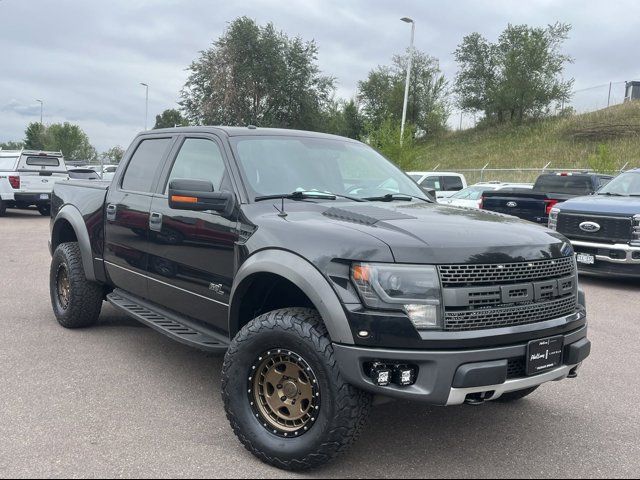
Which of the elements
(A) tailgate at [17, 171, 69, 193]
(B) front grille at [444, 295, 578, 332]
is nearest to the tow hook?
(B) front grille at [444, 295, 578, 332]

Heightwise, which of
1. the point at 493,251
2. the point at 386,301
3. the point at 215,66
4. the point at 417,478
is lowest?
the point at 417,478

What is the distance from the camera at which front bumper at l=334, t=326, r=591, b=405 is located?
9.87 feet

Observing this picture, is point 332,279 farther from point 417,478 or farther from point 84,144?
point 84,144

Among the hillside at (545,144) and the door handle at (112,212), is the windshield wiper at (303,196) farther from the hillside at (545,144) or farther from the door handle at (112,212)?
the hillside at (545,144)

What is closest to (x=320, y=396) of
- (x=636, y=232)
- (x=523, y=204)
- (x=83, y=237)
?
(x=83, y=237)

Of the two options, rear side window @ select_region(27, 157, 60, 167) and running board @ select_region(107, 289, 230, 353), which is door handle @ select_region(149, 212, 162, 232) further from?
rear side window @ select_region(27, 157, 60, 167)

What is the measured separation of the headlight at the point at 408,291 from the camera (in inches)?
121

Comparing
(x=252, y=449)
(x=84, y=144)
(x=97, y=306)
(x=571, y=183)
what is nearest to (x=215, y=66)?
(x=571, y=183)

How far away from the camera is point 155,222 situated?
15.4ft

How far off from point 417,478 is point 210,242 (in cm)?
186

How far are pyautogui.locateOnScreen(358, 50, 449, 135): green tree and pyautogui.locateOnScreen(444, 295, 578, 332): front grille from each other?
50135 mm

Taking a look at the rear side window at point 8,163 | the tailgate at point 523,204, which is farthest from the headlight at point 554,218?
the rear side window at point 8,163

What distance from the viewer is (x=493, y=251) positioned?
127 inches

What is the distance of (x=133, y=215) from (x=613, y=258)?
7.16 m
